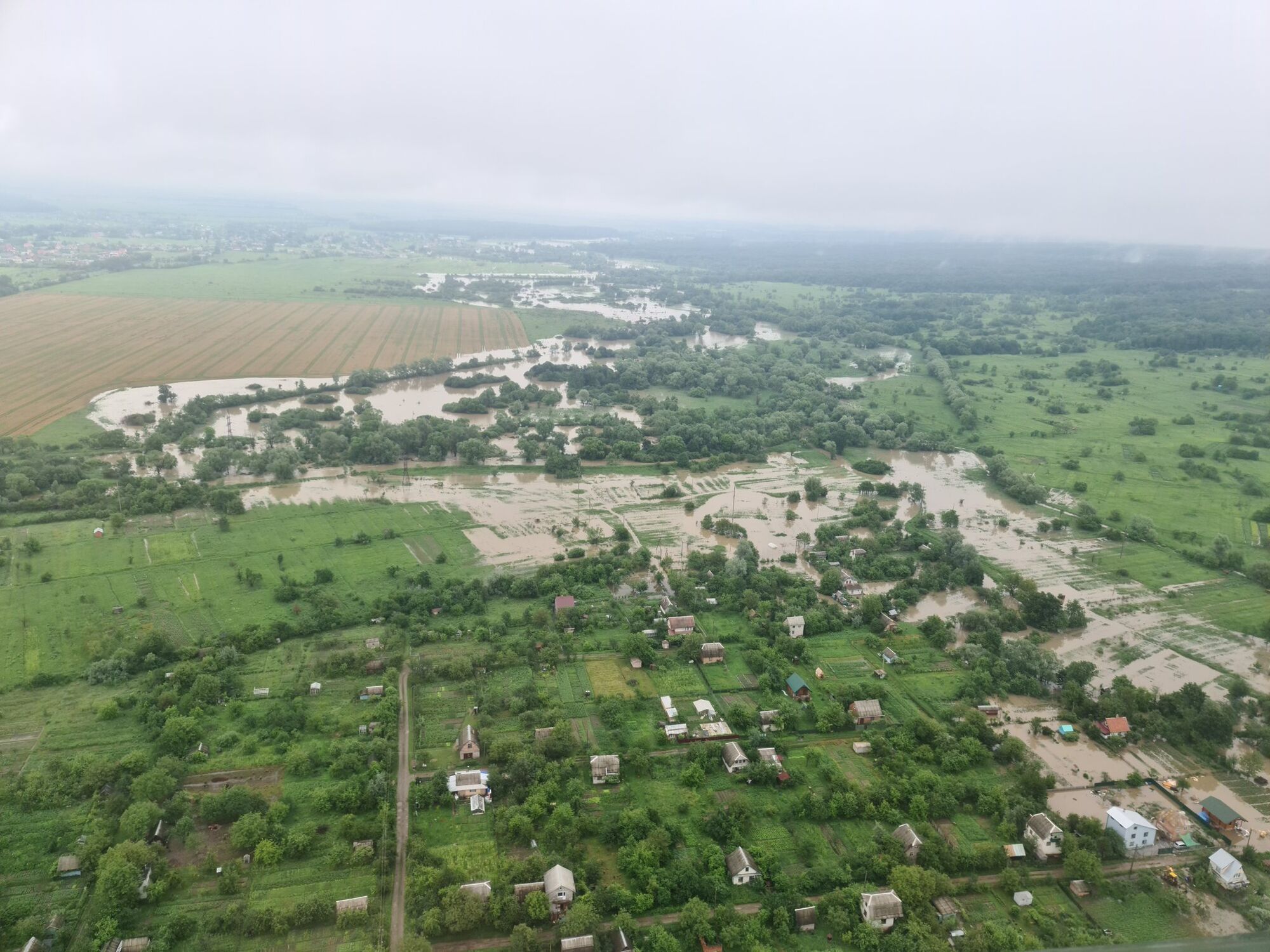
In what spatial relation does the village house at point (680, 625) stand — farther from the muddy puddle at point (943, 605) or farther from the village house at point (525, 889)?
the village house at point (525, 889)

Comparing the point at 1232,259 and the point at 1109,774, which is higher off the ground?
the point at 1232,259

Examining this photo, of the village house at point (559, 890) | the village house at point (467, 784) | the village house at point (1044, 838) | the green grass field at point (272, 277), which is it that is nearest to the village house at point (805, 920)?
the village house at point (559, 890)

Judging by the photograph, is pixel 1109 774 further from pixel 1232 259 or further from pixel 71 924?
pixel 1232 259

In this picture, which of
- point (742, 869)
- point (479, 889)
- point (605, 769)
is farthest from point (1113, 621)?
point (479, 889)

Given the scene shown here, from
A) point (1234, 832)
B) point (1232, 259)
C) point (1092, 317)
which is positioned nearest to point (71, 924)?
point (1234, 832)

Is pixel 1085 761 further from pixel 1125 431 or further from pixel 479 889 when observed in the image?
pixel 1125 431

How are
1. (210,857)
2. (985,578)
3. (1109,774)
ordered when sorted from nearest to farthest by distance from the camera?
(210,857) < (1109,774) < (985,578)
